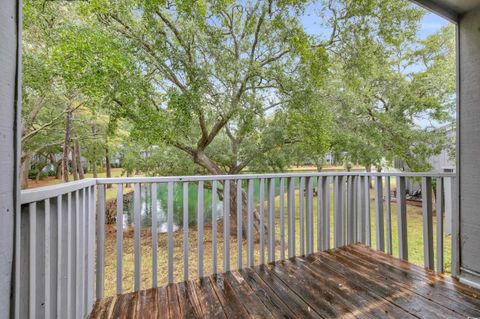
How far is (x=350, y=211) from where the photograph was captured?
287 centimetres

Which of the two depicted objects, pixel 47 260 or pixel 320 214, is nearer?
pixel 47 260

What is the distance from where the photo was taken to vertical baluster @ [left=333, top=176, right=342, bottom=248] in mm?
2793

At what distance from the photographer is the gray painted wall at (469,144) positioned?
188 cm

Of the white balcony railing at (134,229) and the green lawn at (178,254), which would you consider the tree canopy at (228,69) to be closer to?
the green lawn at (178,254)

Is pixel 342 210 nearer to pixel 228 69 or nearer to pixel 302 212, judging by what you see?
pixel 302 212

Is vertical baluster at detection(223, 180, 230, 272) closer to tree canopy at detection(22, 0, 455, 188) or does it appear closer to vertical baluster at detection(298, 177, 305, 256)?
vertical baluster at detection(298, 177, 305, 256)

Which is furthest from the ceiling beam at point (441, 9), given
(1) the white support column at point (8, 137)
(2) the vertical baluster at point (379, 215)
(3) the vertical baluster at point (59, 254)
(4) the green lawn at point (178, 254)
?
(4) the green lawn at point (178, 254)

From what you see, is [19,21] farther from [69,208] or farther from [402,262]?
[402,262]

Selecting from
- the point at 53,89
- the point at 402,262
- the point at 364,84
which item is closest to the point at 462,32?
the point at 402,262

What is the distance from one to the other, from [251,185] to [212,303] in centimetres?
107

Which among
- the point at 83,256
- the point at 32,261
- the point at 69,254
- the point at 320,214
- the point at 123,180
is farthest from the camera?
the point at 320,214

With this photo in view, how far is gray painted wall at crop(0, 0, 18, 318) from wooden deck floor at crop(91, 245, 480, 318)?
115cm

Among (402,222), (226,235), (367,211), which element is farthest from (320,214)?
(226,235)

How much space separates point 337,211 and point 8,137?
2.85m
